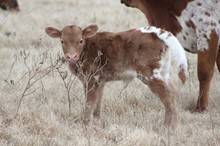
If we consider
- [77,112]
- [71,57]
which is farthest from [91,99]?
[71,57]

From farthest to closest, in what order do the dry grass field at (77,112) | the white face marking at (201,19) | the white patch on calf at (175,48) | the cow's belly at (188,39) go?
the cow's belly at (188,39) → the white face marking at (201,19) → the white patch on calf at (175,48) → the dry grass field at (77,112)

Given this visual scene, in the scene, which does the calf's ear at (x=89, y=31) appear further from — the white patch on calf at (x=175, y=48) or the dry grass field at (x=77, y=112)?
the white patch on calf at (x=175, y=48)

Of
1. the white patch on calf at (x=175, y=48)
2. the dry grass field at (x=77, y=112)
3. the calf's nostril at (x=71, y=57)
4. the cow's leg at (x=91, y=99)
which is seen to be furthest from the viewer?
the cow's leg at (x=91, y=99)

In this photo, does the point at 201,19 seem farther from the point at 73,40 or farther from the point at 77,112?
the point at 77,112

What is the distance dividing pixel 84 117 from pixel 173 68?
2969mm

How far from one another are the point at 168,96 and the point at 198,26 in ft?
3.83

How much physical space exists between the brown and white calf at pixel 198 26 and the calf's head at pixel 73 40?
1.21 metres

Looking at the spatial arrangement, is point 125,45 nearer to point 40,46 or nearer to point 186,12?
point 186,12

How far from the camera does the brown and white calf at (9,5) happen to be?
45.2 ft

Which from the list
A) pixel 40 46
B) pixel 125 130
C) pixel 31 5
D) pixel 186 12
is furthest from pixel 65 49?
pixel 31 5

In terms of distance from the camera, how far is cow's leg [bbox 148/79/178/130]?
18.3 ft

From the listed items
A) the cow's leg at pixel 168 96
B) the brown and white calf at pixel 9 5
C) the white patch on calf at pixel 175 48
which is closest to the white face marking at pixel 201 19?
the white patch on calf at pixel 175 48

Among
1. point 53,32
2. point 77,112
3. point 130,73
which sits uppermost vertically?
point 53,32

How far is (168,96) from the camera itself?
221 inches
